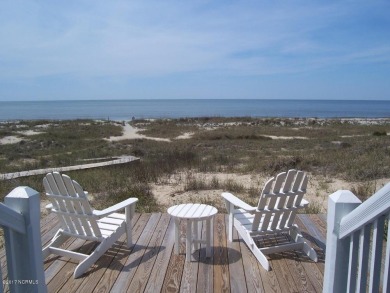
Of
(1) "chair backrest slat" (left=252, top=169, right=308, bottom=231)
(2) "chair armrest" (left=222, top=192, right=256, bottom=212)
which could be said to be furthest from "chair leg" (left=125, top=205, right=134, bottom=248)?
(1) "chair backrest slat" (left=252, top=169, right=308, bottom=231)

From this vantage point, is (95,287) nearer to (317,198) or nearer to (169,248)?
(169,248)

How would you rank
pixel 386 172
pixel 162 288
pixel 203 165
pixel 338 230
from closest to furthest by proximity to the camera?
pixel 338 230
pixel 162 288
pixel 386 172
pixel 203 165

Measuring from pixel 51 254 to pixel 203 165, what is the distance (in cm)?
600

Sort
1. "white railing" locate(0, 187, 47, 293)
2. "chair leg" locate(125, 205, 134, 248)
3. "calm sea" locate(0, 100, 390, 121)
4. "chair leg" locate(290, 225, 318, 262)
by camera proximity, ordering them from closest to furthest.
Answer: "white railing" locate(0, 187, 47, 293)
"chair leg" locate(290, 225, 318, 262)
"chair leg" locate(125, 205, 134, 248)
"calm sea" locate(0, 100, 390, 121)

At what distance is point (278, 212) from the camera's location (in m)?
Answer: 3.32

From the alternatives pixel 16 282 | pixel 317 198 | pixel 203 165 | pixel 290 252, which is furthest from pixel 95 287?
pixel 203 165

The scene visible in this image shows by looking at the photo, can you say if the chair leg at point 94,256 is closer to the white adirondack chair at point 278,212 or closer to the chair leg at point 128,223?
the chair leg at point 128,223

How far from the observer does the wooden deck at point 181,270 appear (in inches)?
110

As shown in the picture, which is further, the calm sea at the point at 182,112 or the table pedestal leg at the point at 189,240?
the calm sea at the point at 182,112

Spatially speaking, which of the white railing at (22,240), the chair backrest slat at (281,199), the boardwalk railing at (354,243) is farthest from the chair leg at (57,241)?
the boardwalk railing at (354,243)

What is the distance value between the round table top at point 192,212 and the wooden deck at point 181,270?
1.47ft

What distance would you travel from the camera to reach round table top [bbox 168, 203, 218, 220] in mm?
3242

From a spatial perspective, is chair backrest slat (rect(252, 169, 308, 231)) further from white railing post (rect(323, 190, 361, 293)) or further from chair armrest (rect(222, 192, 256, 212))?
white railing post (rect(323, 190, 361, 293))

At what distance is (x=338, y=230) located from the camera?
1494mm
